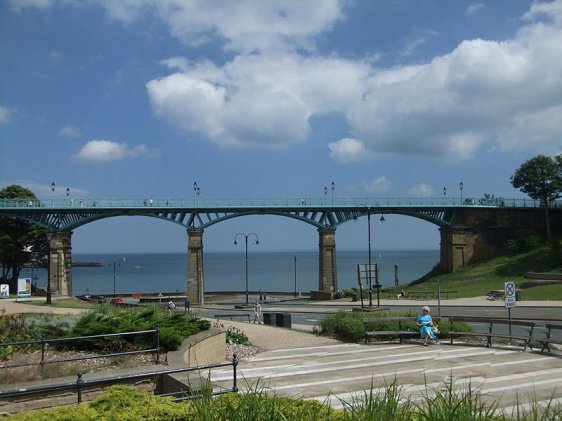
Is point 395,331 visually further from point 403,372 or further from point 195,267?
point 195,267

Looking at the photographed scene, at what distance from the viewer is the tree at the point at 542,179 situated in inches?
2864

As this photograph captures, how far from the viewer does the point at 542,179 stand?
240 ft

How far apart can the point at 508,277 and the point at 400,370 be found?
51.2 m

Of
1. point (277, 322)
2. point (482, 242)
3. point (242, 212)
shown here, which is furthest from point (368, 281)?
point (482, 242)

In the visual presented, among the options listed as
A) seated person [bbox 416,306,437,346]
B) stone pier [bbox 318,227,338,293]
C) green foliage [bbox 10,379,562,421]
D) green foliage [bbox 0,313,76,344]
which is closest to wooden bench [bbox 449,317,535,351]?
seated person [bbox 416,306,437,346]

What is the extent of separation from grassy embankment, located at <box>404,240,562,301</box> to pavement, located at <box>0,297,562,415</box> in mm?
31039

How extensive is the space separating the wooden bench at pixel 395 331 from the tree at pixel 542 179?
60.7 meters

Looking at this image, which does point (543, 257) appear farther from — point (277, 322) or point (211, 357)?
point (211, 357)

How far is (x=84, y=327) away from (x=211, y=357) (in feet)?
11.4

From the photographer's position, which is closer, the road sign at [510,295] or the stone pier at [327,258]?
the road sign at [510,295]

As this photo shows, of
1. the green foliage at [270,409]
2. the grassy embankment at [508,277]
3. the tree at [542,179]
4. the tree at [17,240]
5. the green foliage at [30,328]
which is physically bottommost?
the grassy embankment at [508,277]

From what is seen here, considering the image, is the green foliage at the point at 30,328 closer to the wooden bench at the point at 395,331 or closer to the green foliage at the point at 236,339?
the green foliage at the point at 236,339

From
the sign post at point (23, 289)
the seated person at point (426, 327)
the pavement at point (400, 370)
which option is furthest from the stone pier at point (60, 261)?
the seated person at point (426, 327)

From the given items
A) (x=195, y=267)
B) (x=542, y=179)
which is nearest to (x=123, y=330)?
(x=195, y=267)
